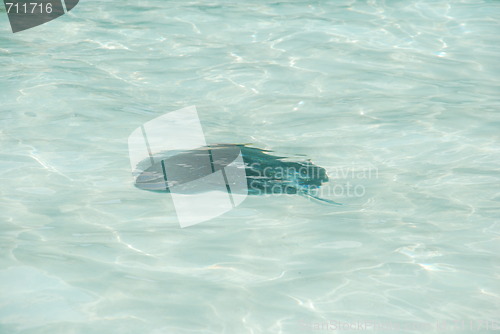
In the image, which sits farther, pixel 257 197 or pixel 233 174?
pixel 233 174

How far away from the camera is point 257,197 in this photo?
14.7 feet

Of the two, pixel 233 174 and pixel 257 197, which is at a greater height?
pixel 233 174

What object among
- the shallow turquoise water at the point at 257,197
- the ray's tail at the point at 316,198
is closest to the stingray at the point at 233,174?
the ray's tail at the point at 316,198

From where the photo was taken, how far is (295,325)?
9.66 ft

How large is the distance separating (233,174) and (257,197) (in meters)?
0.29

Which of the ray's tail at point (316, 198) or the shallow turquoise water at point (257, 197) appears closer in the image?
the shallow turquoise water at point (257, 197)

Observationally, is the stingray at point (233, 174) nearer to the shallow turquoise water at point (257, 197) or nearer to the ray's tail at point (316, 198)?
the ray's tail at point (316, 198)

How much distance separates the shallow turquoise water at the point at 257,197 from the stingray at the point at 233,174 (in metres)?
0.16

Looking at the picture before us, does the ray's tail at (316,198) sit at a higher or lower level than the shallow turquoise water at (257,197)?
lower

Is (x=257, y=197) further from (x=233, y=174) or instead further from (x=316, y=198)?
(x=316, y=198)

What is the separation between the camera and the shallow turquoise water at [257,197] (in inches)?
122

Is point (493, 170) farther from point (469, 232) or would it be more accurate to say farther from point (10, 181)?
point (10, 181)

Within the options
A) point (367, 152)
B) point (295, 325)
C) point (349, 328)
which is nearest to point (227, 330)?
point (295, 325)

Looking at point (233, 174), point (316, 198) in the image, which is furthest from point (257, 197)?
point (316, 198)
